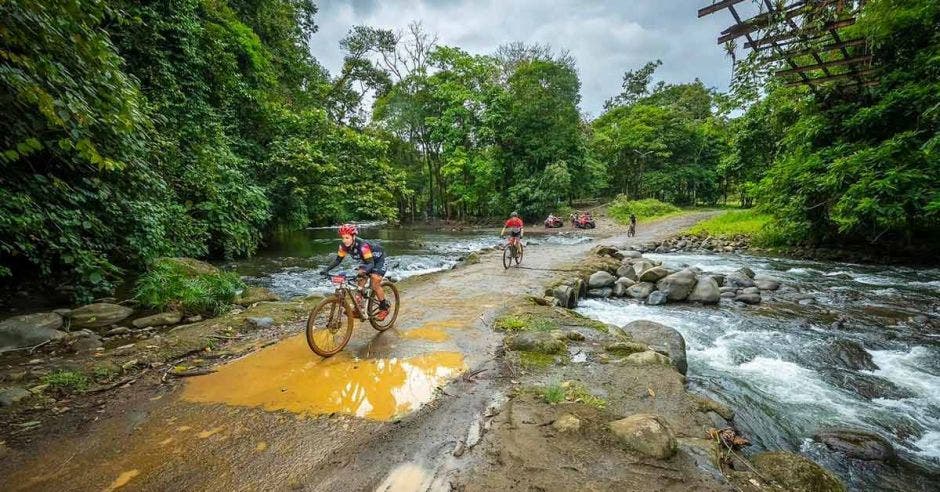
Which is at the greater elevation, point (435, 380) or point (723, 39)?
point (723, 39)

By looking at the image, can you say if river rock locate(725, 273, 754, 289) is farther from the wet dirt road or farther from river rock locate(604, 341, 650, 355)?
the wet dirt road

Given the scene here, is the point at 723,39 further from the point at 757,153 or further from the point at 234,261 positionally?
the point at 757,153

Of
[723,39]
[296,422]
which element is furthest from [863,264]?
[296,422]

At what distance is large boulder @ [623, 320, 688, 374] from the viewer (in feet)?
17.6

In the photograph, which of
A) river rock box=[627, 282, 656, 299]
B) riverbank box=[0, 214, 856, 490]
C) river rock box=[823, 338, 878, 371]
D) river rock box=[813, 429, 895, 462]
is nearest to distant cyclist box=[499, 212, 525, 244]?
river rock box=[627, 282, 656, 299]

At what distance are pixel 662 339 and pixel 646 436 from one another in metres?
3.27

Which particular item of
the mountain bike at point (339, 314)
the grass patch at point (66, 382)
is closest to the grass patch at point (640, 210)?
the mountain bike at point (339, 314)

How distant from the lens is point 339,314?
5160 mm

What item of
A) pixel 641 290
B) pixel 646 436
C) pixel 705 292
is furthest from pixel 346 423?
pixel 705 292

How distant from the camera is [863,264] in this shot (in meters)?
13.3

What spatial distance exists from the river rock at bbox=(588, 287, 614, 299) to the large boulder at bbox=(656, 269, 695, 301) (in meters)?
1.26

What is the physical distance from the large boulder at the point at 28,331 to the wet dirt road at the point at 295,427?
268 centimetres

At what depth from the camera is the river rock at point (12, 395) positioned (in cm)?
372

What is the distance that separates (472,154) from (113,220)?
3336cm
